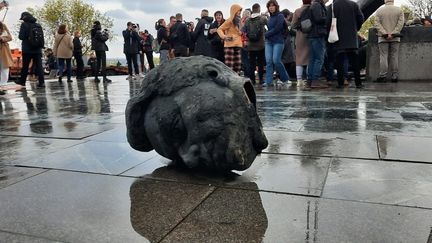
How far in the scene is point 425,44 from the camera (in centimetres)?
1267

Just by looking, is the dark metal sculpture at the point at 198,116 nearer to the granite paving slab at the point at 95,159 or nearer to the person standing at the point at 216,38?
the granite paving slab at the point at 95,159

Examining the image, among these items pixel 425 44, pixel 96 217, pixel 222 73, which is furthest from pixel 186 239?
pixel 425 44

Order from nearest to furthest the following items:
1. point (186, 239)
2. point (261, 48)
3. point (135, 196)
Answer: point (186, 239) → point (135, 196) → point (261, 48)

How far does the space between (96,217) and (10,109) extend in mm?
6794

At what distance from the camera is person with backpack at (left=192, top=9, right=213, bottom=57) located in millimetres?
13742

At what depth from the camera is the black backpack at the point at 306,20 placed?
10.1 meters

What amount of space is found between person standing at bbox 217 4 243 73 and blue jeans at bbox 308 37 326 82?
7.24ft

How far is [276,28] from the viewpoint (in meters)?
10.5

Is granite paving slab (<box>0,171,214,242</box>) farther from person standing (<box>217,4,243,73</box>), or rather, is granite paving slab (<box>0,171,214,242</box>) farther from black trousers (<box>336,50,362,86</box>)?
person standing (<box>217,4,243,73</box>)

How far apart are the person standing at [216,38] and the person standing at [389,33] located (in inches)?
173

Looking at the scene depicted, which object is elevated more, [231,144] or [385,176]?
[231,144]

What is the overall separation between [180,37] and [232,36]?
331 cm

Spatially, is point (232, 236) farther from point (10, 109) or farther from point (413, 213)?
point (10, 109)

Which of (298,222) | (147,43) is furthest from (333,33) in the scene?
(147,43)
